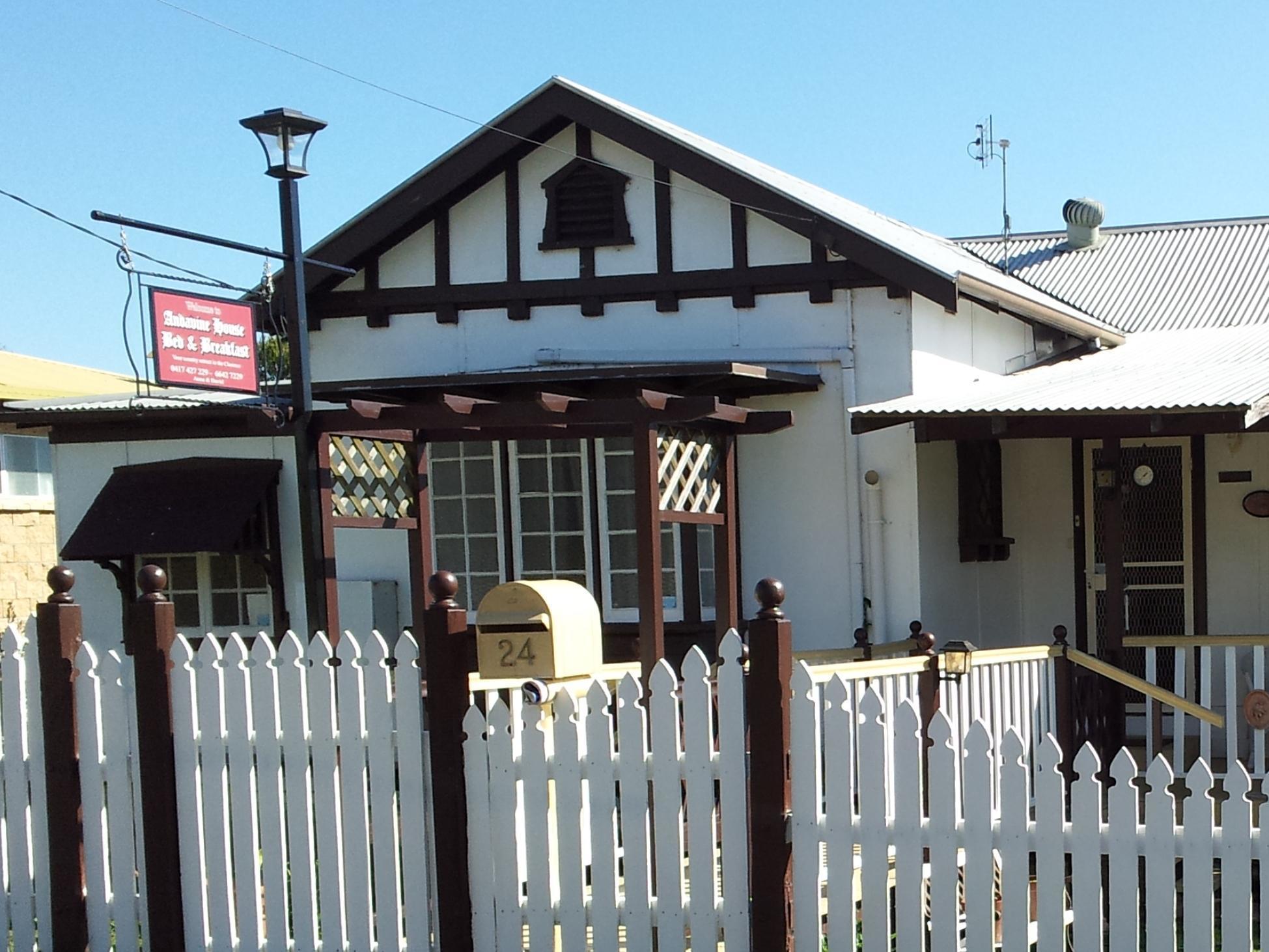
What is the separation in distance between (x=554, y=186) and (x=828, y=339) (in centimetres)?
252

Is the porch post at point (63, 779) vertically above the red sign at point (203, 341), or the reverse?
the red sign at point (203, 341)

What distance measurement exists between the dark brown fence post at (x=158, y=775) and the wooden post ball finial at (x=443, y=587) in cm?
117

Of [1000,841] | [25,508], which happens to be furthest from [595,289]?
[25,508]

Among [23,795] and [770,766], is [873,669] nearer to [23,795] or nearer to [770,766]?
[770,766]

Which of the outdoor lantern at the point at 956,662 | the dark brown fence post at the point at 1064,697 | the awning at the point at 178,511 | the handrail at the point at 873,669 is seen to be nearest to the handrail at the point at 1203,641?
the dark brown fence post at the point at 1064,697

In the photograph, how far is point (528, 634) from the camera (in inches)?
220

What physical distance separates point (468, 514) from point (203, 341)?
3.68 metres

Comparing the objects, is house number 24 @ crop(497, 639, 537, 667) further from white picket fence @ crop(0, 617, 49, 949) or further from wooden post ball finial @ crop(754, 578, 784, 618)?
white picket fence @ crop(0, 617, 49, 949)

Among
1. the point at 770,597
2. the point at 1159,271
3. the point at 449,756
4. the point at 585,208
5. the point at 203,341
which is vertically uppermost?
the point at 585,208

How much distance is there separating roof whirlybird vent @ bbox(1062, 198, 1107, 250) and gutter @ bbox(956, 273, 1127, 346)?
17.2ft

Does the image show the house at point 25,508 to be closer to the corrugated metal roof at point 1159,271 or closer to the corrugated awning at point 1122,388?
the corrugated awning at point 1122,388

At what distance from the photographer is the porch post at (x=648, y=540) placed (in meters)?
8.34

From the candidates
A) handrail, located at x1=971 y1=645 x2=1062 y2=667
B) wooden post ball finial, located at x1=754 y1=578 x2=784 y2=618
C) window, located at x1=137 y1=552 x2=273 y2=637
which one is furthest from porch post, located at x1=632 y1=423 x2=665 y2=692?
window, located at x1=137 y1=552 x2=273 y2=637

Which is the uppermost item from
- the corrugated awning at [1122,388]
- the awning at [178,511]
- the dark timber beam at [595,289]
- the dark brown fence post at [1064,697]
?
the dark timber beam at [595,289]
